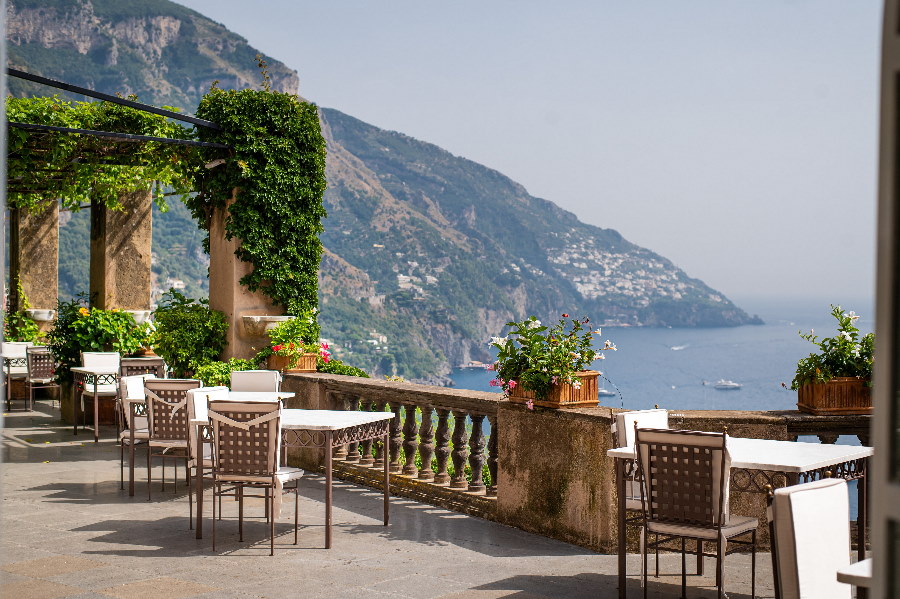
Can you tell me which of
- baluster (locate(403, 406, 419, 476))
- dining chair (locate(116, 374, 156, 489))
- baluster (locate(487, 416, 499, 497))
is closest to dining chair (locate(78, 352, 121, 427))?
dining chair (locate(116, 374, 156, 489))

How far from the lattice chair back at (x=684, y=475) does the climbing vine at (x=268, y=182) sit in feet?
22.2

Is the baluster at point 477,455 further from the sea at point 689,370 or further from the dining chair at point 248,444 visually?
the sea at point 689,370

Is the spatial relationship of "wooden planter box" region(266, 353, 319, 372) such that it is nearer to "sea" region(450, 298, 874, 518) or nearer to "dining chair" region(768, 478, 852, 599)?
"dining chair" region(768, 478, 852, 599)

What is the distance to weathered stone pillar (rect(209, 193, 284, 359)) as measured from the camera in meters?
10.7

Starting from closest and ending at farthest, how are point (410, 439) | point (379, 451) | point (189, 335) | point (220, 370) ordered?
point (410, 439)
point (379, 451)
point (220, 370)
point (189, 335)

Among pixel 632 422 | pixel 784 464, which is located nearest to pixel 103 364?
pixel 632 422

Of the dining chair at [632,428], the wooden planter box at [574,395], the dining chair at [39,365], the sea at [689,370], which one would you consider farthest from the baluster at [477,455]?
the sea at [689,370]

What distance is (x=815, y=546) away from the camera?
294cm

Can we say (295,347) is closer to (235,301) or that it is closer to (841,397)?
(235,301)

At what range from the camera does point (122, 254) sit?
44.9ft

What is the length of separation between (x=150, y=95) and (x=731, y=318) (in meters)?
54.2

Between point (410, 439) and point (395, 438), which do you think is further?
point (395, 438)

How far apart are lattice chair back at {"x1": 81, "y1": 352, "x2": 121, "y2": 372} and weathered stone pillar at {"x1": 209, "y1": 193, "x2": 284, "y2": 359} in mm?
1412

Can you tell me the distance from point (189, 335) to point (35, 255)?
7915mm
